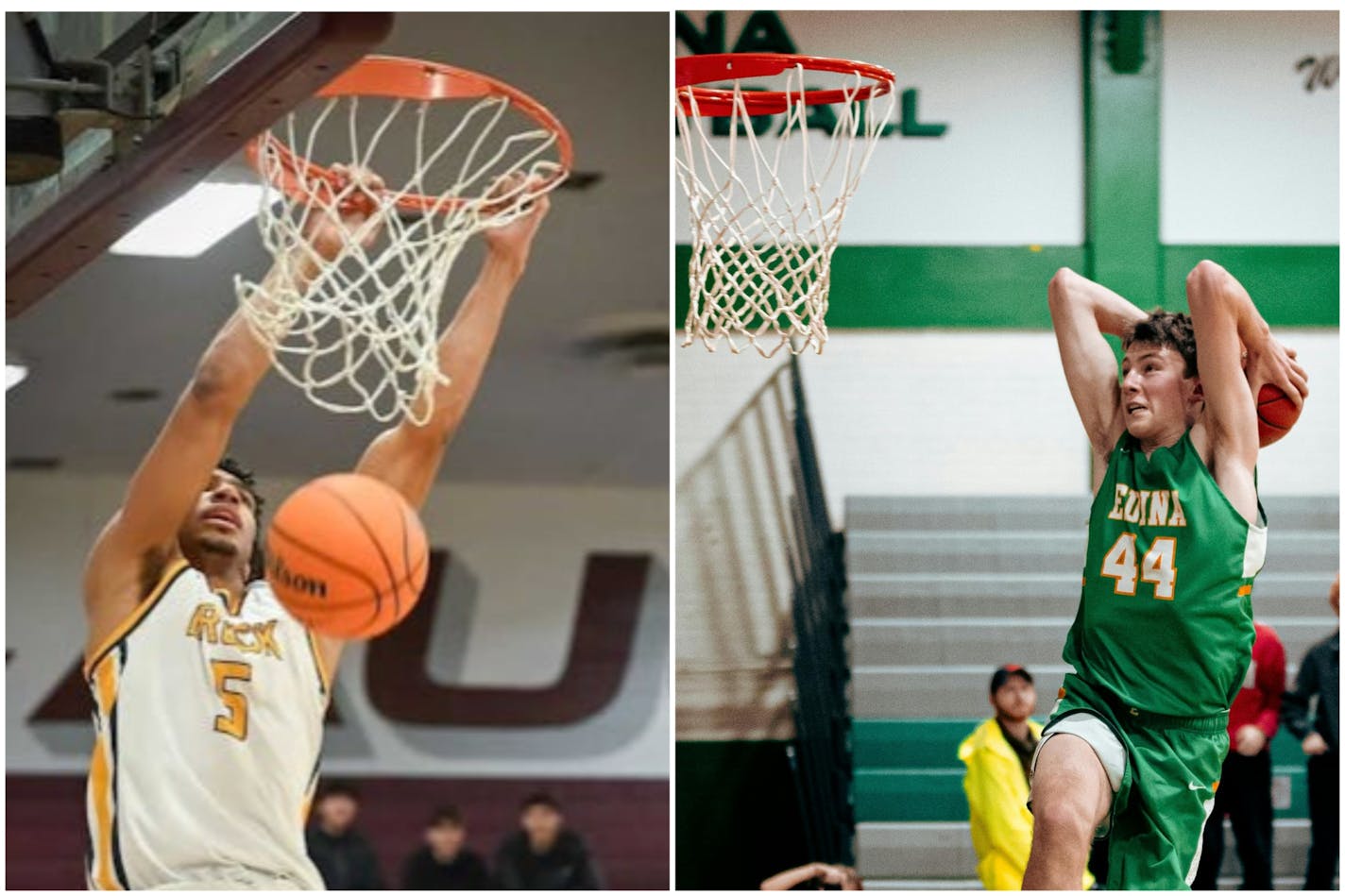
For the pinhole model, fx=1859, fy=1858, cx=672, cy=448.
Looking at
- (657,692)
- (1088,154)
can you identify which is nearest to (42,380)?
(657,692)

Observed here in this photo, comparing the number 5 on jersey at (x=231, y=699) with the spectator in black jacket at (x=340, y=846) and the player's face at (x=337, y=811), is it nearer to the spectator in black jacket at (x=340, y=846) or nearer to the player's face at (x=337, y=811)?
the spectator in black jacket at (x=340, y=846)

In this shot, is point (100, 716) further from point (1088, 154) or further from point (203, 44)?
point (1088, 154)

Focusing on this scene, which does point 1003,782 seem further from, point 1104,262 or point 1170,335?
point 1104,262

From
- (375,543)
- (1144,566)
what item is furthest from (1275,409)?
(375,543)

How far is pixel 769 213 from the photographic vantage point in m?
4.58

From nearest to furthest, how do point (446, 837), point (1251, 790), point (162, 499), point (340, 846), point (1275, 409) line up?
point (1275, 409), point (162, 499), point (1251, 790), point (340, 846), point (446, 837)

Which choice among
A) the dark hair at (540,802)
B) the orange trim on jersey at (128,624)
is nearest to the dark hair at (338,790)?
the dark hair at (540,802)

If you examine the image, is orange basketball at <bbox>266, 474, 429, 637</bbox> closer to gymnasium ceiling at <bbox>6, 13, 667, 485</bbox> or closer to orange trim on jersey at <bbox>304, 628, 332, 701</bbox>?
orange trim on jersey at <bbox>304, 628, 332, 701</bbox>

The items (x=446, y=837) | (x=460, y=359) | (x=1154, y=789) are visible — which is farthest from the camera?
(x=446, y=837)

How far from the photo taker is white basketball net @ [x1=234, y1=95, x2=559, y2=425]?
4.21m

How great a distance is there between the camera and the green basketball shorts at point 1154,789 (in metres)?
3.70

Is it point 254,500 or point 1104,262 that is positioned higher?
point 1104,262

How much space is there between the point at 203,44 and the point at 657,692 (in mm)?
7338

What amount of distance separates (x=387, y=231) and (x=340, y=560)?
2035mm
